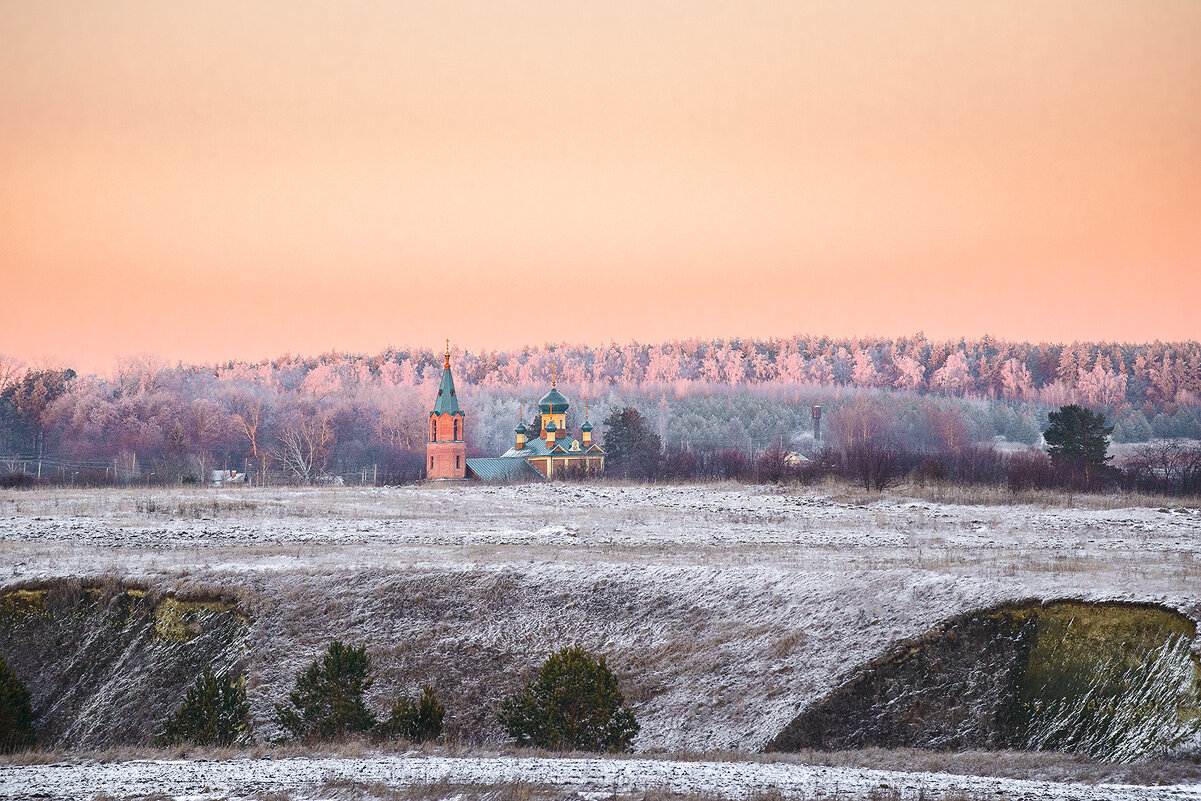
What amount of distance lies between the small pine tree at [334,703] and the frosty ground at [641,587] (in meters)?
2.75

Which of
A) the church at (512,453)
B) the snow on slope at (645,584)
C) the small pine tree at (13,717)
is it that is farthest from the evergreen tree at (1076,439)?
the small pine tree at (13,717)

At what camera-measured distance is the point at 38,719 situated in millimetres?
23922

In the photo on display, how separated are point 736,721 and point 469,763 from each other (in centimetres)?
702

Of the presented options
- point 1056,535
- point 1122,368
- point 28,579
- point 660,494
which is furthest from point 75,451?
point 1122,368

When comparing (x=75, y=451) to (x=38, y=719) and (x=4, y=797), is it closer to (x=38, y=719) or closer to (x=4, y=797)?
(x=38, y=719)

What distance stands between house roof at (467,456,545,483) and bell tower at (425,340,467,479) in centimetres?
116

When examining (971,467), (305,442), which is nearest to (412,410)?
(305,442)

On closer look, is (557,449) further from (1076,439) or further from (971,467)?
(1076,439)

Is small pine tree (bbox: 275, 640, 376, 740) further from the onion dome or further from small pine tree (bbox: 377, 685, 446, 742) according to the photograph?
the onion dome

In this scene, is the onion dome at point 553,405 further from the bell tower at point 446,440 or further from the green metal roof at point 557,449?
the bell tower at point 446,440

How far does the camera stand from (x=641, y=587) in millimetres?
26344

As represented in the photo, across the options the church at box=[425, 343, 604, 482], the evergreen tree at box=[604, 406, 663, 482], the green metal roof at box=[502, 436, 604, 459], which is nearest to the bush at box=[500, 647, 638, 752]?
the church at box=[425, 343, 604, 482]

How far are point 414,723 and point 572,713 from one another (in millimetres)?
2760

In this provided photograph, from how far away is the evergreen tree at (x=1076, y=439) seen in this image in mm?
61531
